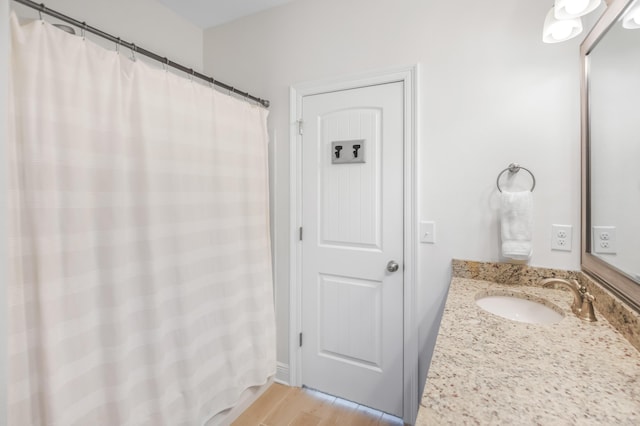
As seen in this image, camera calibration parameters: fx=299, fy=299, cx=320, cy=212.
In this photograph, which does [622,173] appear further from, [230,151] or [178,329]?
[178,329]

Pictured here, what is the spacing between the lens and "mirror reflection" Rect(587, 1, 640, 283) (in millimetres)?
947

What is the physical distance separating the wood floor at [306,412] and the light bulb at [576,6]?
2.17 meters

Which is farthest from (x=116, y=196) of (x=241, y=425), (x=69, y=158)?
(x=241, y=425)

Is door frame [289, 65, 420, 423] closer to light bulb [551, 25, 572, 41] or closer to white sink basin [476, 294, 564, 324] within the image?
white sink basin [476, 294, 564, 324]

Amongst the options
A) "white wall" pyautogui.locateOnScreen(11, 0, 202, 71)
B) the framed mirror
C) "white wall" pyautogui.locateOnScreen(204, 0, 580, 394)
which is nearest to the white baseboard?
"white wall" pyautogui.locateOnScreen(204, 0, 580, 394)

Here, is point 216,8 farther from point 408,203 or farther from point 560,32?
point 560,32

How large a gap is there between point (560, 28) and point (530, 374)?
1.37 meters

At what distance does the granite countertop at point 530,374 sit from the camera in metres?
0.62

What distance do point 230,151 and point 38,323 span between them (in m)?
1.13

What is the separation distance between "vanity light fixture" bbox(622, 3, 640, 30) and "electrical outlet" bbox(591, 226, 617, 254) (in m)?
0.67

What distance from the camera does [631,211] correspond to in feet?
3.18

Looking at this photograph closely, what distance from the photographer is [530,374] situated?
2.50 ft

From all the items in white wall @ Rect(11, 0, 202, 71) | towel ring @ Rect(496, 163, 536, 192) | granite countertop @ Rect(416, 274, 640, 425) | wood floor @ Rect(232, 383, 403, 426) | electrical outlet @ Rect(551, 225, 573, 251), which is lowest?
wood floor @ Rect(232, 383, 403, 426)

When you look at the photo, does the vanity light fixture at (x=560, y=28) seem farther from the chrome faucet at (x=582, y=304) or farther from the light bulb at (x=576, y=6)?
the chrome faucet at (x=582, y=304)
